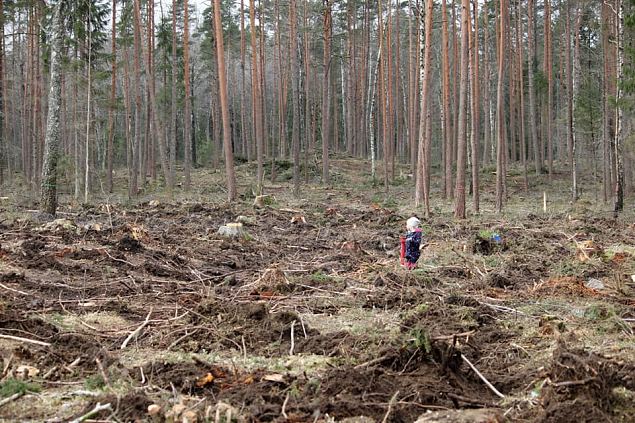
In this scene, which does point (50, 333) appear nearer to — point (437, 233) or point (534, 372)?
point (534, 372)

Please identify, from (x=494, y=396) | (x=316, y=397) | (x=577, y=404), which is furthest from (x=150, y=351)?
(x=577, y=404)

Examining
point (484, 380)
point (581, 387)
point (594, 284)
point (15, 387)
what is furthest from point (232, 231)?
point (581, 387)

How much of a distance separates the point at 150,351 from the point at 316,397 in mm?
1959

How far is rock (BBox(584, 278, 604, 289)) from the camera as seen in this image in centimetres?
803

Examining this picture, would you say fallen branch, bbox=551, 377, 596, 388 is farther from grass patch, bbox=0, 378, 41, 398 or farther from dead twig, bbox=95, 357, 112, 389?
grass patch, bbox=0, 378, 41, 398

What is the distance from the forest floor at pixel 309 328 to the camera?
12.8ft

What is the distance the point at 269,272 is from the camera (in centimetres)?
828

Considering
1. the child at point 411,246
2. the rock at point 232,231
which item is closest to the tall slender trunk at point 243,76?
the rock at point 232,231

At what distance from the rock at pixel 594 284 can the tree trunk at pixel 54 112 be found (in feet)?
40.9

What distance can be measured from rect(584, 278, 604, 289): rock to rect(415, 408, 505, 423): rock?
4969 millimetres

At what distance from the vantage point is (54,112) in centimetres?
1428

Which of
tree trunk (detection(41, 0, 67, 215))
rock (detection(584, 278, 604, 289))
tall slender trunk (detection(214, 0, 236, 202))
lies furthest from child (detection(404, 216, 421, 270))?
tall slender trunk (detection(214, 0, 236, 202))

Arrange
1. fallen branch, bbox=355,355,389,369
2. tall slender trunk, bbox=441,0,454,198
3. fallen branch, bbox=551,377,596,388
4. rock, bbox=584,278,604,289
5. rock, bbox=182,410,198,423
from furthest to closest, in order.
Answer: tall slender trunk, bbox=441,0,454,198, rock, bbox=584,278,604,289, fallen branch, bbox=355,355,389,369, fallen branch, bbox=551,377,596,388, rock, bbox=182,410,198,423

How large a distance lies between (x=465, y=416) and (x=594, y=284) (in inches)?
212
